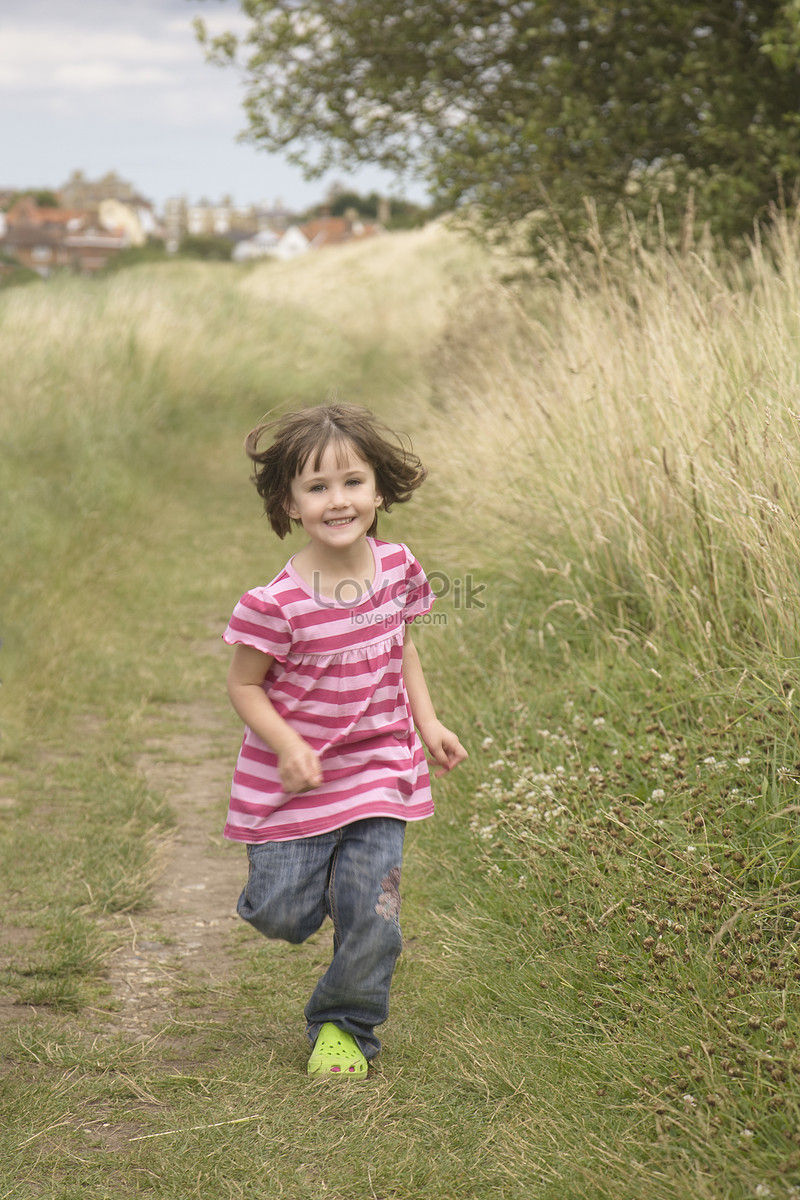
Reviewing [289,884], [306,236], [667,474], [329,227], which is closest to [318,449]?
[289,884]

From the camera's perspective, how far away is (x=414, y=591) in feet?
9.20

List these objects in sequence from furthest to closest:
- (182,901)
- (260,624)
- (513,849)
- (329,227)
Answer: (329,227) → (182,901) → (513,849) → (260,624)

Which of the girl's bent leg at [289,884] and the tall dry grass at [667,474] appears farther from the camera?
the tall dry grass at [667,474]

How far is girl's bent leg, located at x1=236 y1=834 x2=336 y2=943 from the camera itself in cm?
254

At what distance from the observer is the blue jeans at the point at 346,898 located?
2520mm

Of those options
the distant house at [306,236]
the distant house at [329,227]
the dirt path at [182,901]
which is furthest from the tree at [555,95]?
the distant house at [329,227]

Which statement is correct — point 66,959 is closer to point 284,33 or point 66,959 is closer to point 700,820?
point 700,820

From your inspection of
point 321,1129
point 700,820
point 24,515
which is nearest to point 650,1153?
point 321,1129

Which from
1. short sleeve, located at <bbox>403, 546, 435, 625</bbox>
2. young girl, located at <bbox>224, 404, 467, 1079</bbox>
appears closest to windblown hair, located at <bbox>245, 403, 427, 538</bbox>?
young girl, located at <bbox>224, 404, 467, 1079</bbox>

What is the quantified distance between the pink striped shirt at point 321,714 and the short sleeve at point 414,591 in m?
0.20

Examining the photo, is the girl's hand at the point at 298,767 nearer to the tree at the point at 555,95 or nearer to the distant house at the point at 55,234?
the tree at the point at 555,95

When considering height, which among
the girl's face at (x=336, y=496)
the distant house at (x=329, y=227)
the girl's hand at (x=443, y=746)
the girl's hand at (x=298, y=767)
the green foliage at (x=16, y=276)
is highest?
the distant house at (x=329, y=227)

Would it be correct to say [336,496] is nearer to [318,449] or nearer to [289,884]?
[318,449]

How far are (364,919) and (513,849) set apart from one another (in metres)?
0.86
